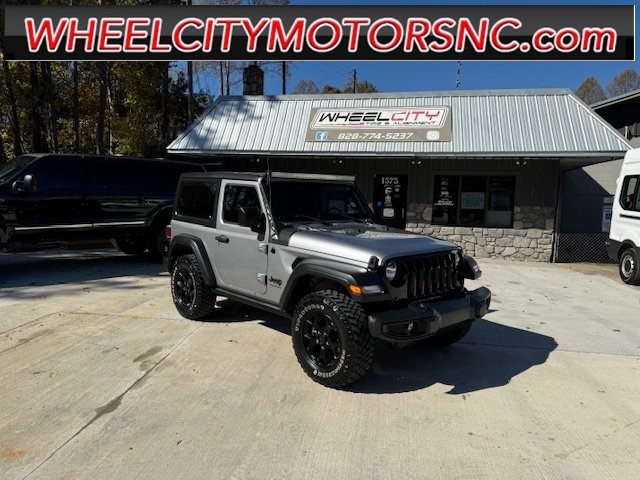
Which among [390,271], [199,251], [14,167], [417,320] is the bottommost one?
[417,320]

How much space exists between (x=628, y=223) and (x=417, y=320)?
8414 millimetres

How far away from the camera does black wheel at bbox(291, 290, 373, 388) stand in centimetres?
373

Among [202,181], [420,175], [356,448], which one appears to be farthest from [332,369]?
[420,175]

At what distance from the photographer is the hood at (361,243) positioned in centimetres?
386

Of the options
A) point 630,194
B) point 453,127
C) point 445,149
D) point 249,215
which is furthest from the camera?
point 453,127

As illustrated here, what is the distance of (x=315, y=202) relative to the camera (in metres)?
5.11

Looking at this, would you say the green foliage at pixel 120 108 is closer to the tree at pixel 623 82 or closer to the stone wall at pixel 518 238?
the stone wall at pixel 518 238

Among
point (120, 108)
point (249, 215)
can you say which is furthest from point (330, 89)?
point (249, 215)

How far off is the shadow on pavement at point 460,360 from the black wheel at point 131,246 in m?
5.34

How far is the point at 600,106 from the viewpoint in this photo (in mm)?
18781

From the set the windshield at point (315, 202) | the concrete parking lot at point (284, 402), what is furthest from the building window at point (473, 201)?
the windshield at point (315, 202)

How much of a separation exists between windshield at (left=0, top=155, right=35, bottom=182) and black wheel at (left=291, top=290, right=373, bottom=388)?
6.90m

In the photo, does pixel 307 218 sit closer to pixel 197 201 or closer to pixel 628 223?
pixel 197 201

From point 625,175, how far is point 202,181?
9.12 metres
